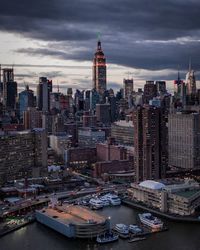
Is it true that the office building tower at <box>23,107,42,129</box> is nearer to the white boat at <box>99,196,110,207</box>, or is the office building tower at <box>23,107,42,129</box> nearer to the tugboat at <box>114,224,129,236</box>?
the white boat at <box>99,196,110,207</box>

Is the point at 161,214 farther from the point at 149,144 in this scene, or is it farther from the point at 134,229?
the point at 149,144

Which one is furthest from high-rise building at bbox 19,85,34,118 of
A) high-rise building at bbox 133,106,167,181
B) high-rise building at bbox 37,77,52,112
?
high-rise building at bbox 133,106,167,181

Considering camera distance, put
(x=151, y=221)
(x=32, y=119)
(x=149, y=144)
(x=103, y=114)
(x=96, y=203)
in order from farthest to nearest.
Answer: (x=103, y=114) → (x=32, y=119) → (x=149, y=144) → (x=96, y=203) → (x=151, y=221)

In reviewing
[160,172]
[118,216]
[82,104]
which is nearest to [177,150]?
[160,172]

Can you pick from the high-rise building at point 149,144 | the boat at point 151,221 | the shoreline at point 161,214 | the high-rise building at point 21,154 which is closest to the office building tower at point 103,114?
the high-rise building at point 21,154

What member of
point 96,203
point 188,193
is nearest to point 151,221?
point 188,193

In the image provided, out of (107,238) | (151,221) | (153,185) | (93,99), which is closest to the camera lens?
(107,238)

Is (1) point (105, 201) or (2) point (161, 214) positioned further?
(1) point (105, 201)
